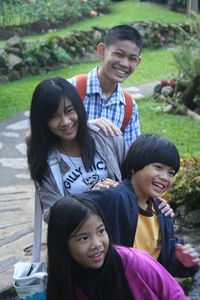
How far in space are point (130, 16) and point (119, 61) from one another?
15.0m

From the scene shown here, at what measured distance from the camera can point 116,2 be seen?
20.6 metres

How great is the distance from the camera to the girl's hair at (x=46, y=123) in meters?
2.53

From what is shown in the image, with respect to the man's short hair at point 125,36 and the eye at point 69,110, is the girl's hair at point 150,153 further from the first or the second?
the man's short hair at point 125,36

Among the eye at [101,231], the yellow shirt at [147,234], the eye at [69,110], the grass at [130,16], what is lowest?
the grass at [130,16]

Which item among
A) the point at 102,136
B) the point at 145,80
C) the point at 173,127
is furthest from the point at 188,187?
the point at 145,80

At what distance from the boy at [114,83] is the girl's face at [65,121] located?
477 mm

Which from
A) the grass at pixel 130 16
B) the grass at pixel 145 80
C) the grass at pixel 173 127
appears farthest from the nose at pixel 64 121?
the grass at pixel 130 16

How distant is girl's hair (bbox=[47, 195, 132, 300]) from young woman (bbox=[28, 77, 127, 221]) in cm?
51

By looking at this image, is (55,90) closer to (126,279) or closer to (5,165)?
(126,279)

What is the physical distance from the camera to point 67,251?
6.72ft

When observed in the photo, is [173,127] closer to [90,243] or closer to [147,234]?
[147,234]

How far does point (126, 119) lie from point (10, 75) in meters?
7.89

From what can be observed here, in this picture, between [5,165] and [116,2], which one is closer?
Result: [5,165]

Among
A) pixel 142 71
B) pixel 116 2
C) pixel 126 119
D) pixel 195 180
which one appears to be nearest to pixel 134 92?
pixel 142 71
